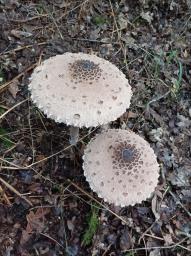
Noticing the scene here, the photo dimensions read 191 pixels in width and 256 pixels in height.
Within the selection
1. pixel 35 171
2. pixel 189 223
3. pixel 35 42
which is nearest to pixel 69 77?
pixel 35 171

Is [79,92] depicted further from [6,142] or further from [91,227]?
[91,227]

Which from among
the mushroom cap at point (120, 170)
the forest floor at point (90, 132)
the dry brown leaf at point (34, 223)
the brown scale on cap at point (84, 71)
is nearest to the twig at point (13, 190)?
the forest floor at point (90, 132)

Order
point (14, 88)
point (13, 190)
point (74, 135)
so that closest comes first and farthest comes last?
point (13, 190) → point (74, 135) → point (14, 88)

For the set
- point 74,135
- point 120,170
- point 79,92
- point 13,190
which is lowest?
point 13,190

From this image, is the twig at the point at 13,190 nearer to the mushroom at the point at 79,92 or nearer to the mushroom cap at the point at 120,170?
the mushroom cap at the point at 120,170

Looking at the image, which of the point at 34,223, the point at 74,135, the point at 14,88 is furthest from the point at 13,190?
the point at 14,88

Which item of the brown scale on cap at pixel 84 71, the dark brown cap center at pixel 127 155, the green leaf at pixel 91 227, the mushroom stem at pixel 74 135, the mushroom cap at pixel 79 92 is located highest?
the brown scale on cap at pixel 84 71
